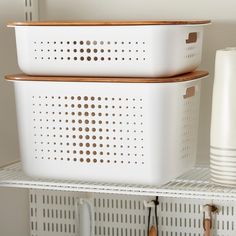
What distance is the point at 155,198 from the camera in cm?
198

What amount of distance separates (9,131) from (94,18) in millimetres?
431

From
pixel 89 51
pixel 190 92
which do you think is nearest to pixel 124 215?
pixel 190 92

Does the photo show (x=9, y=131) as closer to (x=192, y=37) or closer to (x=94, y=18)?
(x=94, y=18)

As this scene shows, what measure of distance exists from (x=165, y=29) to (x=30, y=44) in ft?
1.15

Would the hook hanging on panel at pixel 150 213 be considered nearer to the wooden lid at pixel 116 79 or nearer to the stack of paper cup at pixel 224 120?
the stack of paper cup at pixel 224 120

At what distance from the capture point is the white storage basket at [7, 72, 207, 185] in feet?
5.49

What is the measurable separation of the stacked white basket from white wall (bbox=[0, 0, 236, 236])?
0.13 m

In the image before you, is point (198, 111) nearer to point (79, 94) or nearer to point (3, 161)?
point (79, 94)

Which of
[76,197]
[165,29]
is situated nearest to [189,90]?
[165,29]

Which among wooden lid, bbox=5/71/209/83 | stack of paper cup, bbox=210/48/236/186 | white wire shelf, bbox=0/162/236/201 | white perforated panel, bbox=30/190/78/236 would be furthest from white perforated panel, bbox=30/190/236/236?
wooden lid, bbox=5/71/209/83

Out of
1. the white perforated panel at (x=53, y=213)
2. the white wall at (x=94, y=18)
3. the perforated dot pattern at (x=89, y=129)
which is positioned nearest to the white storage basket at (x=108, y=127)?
the perforated dot pattern at (x=89, y=129)

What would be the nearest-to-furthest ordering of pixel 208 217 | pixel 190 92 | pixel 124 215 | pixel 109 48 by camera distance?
pixel 109 48, pixel 190 92, pixel 208 217, pixel 124 215

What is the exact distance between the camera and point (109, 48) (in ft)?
5.47

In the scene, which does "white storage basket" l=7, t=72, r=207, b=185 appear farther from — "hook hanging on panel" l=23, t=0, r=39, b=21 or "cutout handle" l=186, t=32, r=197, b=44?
"hook hanging on panel" l=23, t=0, r=39, b=21
